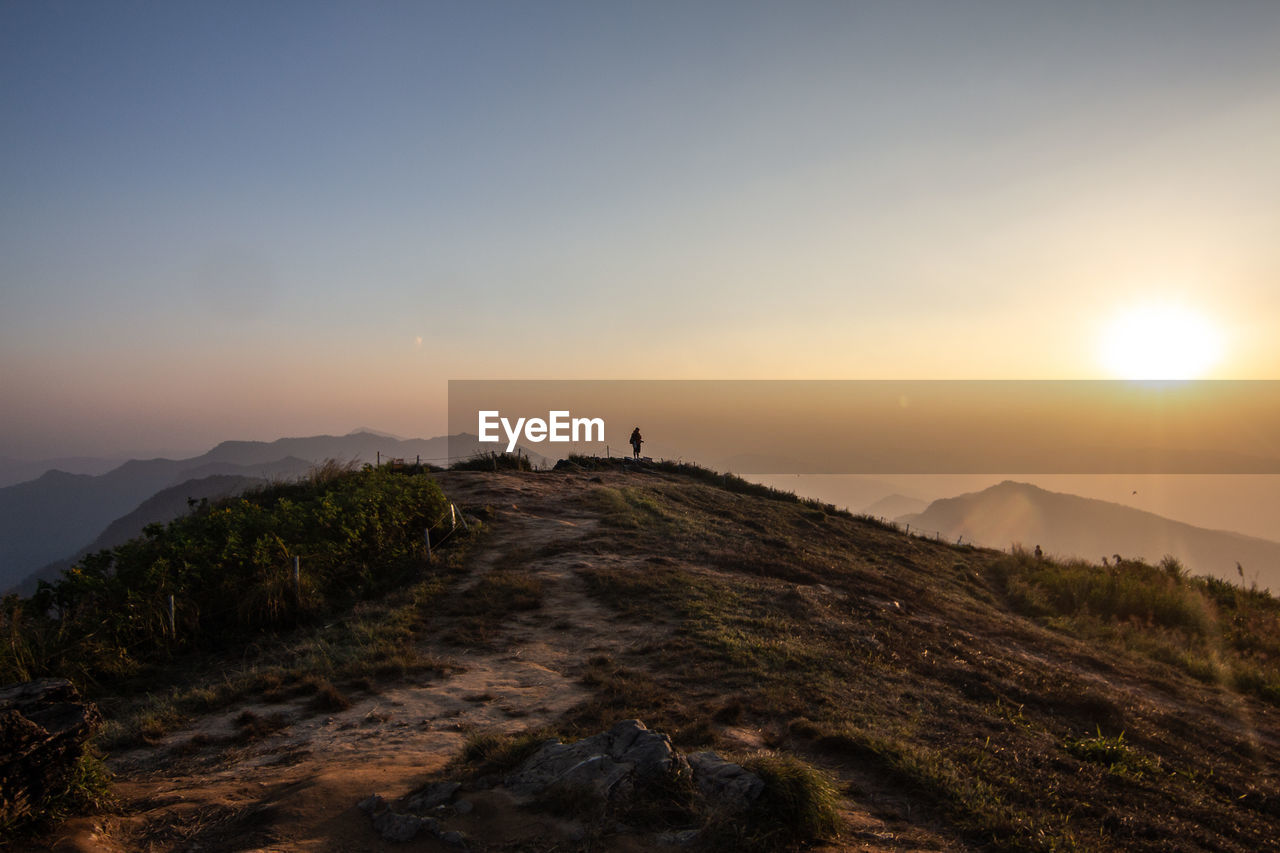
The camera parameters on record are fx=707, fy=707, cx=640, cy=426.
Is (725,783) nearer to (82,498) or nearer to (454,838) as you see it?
(454,838)

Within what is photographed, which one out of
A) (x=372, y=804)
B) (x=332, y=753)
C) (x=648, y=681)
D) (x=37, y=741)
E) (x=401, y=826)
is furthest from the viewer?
(x=648, y=681)

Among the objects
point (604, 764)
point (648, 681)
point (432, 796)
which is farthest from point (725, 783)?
point (648, 681)

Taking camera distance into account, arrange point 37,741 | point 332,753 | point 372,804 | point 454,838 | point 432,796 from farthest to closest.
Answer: point 332,753, point 432,796, point 372,804, point 454,838, point 37,741

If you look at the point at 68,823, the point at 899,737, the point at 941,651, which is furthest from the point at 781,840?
the point at 941,651

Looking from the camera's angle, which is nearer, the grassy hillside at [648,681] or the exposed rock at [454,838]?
the exposed rock at [454,838]

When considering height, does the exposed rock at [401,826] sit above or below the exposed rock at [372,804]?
above

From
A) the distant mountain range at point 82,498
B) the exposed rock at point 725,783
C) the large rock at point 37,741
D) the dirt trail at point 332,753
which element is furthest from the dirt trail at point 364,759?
the distant mountain range at point 82,498

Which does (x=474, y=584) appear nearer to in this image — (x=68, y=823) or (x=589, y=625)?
(x=589, y=625)

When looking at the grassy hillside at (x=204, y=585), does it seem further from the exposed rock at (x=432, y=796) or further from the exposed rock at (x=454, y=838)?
the exposed rock at (x=454, y=838)
